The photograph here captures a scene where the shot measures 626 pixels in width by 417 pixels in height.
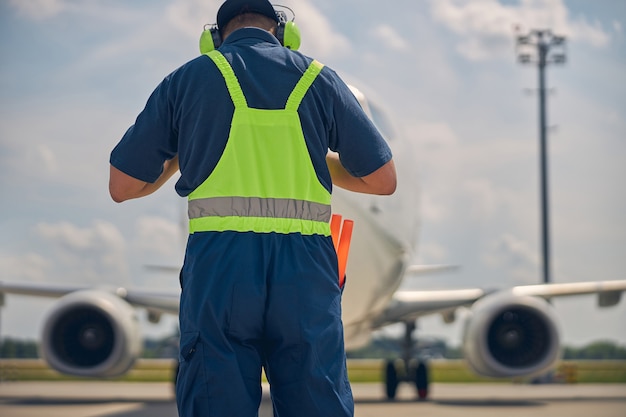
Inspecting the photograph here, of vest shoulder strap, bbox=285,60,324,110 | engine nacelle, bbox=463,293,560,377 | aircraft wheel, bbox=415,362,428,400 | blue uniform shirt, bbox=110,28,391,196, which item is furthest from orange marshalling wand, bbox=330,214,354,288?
aircraft wheel, bbox=415,362,428,400

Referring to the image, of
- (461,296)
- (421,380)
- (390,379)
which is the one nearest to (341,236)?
(461,296)

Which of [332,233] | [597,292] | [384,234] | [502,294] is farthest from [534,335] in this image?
[332,233]

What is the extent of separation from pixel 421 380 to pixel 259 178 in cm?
1170

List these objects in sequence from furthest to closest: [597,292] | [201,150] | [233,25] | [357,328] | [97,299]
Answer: [597,292] < [97,299] < [357,328] < [233,25] < [201,150]

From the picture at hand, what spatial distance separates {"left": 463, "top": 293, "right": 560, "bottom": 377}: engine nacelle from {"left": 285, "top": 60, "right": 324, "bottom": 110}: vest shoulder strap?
27.9 ft

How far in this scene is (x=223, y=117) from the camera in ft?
7.47

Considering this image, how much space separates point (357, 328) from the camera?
871 cm

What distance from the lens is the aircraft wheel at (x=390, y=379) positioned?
45.6ft

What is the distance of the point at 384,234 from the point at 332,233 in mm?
4541

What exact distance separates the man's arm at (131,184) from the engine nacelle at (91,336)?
805cm

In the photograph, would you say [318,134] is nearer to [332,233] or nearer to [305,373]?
[332,233]

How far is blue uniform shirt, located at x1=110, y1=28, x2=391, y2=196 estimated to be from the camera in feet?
7.50

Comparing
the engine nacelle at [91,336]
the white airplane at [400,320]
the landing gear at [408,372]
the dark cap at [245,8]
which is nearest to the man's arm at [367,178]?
the dark cap at [245,8]

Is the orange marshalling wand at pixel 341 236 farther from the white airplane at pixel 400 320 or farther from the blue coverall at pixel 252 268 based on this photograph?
the white airplane at pixel 400 320
